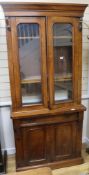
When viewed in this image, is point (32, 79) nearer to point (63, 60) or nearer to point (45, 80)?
point (45, 80)

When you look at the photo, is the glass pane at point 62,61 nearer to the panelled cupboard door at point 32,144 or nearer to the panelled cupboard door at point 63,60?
the panelled cupboard door at point 63,60

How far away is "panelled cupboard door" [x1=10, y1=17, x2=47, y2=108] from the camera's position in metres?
1.95

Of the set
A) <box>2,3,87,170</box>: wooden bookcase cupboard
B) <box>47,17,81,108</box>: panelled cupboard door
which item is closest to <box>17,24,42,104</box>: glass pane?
<box>2,3,87,170</box>: wooden bookcase cupboard

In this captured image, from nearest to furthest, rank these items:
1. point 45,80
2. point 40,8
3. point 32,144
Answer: point 40,8 < point 45,80 < point 32,144

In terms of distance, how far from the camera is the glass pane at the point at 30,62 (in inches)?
78.6

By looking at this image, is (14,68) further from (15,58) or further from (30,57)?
(30,57)

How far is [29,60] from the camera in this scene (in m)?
2.12

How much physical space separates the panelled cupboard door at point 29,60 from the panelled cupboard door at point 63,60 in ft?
0.29

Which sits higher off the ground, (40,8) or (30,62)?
(40,8)

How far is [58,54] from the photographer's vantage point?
84.9 inches

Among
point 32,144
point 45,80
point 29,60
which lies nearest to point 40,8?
point 29,60

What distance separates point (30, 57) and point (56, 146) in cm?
116

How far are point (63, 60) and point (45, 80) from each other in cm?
34

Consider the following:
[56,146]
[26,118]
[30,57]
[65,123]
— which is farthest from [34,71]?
[56,146]
